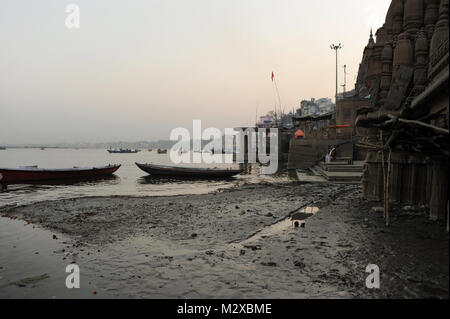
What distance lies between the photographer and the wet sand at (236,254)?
663 centimetres

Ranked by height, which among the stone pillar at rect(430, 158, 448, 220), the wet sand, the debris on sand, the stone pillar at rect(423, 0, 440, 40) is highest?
the stone pillar at rect(423, 0, 440, 40)

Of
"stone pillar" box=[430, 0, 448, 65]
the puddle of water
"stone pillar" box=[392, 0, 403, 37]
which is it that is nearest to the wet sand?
the puddle of water

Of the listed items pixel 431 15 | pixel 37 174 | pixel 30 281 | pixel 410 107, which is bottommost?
pixel 30 281

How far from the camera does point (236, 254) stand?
895 cm

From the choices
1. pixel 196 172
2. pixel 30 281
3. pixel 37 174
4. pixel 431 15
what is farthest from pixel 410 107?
pixel 37 174

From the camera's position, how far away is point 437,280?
604 centimetres

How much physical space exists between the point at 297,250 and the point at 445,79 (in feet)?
19.2

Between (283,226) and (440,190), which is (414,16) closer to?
(440,190)

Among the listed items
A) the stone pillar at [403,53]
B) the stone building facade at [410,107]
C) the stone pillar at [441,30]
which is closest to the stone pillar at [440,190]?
the stone building facade at [410,107]

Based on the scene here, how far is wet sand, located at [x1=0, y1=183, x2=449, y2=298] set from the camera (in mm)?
6633

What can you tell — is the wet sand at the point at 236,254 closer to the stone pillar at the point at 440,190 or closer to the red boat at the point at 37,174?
the stone pillar at the point at 440,190

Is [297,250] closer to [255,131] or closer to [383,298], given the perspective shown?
[383,298]

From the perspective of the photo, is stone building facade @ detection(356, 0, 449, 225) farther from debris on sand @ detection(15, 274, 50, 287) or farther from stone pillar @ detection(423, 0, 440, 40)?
debris on sand @ detection(15, 274, 50, 287)

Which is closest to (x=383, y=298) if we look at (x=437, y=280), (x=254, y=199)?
(x=437, y=280)
